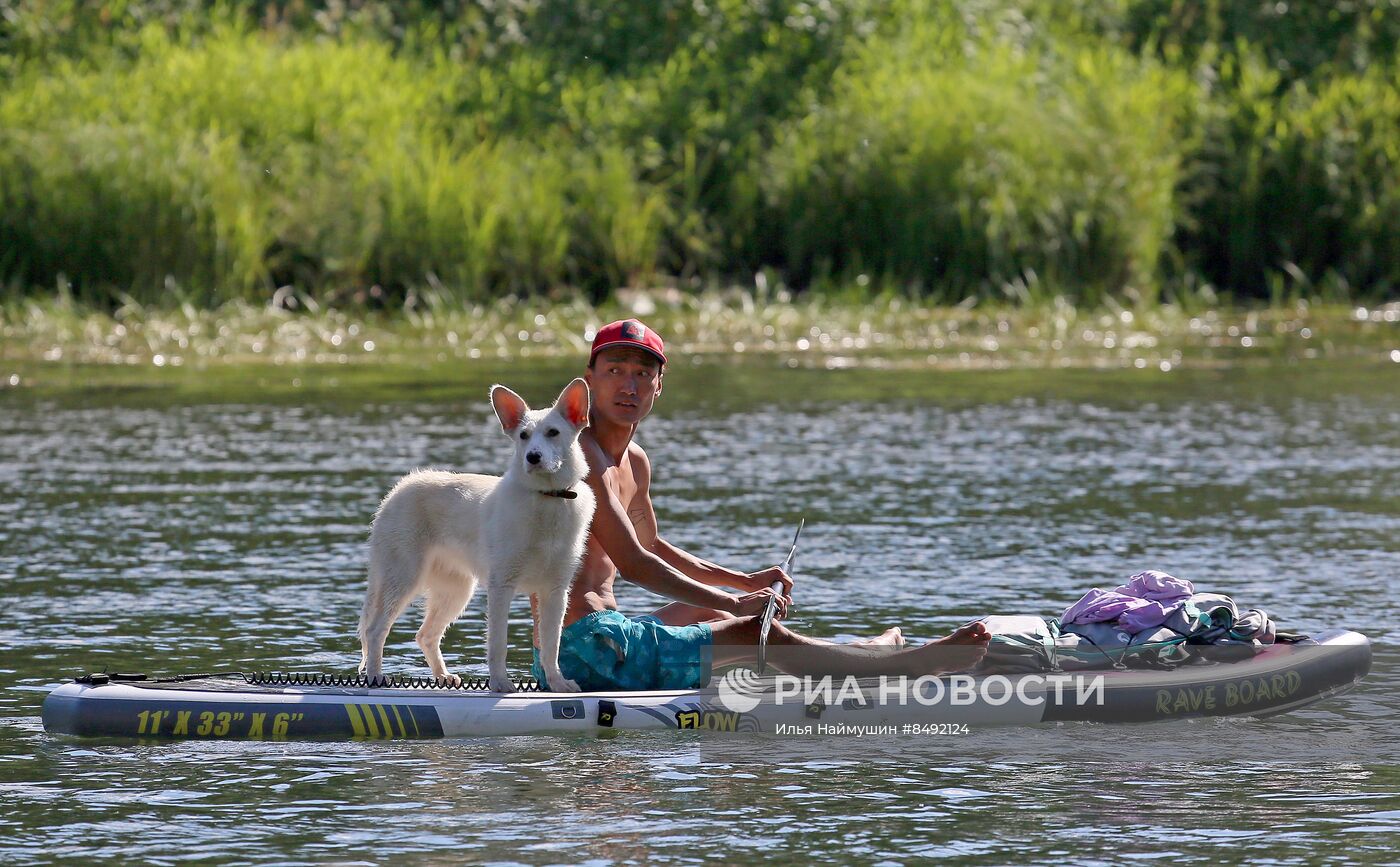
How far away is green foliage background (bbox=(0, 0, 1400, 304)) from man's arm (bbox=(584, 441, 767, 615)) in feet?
52.4

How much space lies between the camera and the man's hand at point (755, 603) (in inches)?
345

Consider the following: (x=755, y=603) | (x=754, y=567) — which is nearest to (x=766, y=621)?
(x=755, y=603)

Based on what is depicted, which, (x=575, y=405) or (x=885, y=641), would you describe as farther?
(x=885, y=641)

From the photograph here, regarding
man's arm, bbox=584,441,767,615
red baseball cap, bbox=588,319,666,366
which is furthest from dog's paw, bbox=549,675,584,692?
red baseball cap, bbox=588,319,666,366

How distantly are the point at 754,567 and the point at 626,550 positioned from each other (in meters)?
4.04

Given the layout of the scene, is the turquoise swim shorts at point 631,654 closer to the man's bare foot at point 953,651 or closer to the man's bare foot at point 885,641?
the man's bare foot at point 885,641

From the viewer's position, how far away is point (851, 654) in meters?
8.98

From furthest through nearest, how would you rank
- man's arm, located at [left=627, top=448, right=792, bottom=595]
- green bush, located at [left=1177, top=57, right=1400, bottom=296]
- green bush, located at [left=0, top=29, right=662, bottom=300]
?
green bush, located at [left=1177, top=57, right=1400, bottom=296]
green bush, located at [left=0, top=29, right=662, bottom=300]
man's arm, located at [left=627, top=448, right=792, bottom=595]

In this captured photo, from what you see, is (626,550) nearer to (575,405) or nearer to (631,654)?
(631,654)

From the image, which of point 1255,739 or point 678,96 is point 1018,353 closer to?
point 678,96

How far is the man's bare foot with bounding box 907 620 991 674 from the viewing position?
29.4ft

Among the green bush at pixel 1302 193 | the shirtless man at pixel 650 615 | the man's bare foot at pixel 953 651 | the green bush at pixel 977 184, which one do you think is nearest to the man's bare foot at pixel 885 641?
the shirtless man at pixel 650 615

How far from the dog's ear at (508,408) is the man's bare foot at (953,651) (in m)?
1.98

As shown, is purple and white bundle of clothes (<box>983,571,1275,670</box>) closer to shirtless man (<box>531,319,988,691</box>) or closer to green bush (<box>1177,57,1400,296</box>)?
shirtless man (<box>531,319,988,691</box>)
